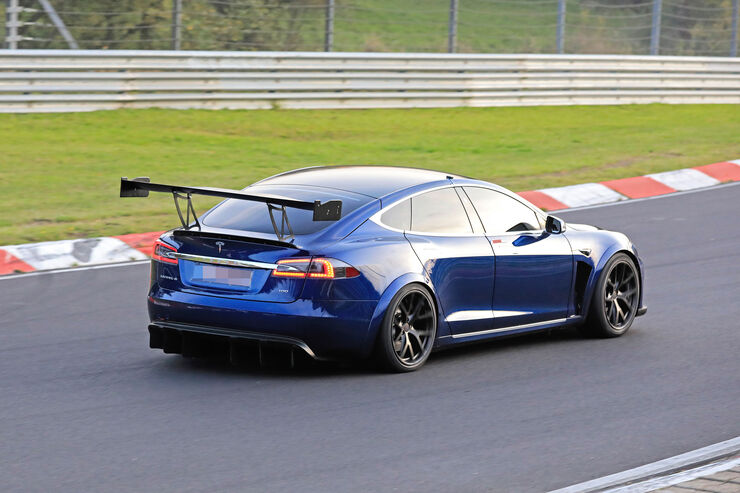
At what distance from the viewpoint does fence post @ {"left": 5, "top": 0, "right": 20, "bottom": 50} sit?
19719 millimetres

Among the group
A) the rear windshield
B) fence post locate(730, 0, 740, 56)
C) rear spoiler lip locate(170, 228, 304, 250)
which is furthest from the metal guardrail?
rear spoiler lip locate(170, 228, 304, 250)

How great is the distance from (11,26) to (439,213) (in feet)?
43.6

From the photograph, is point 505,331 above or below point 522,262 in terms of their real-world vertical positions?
below

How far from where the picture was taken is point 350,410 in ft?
23.0

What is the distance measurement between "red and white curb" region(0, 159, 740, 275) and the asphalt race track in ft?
4.72

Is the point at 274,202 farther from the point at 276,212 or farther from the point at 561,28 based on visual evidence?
the point at 561,28

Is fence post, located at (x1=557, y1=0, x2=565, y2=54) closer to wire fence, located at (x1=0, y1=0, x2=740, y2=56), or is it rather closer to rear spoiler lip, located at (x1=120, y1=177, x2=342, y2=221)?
wire fence, located at (x1=0, y1=0, x2=740, y2=56)

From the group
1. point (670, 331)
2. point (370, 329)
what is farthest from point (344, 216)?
point (670, 331)

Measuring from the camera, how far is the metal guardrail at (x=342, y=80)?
19.8 metres

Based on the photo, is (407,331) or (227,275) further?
(407,331)

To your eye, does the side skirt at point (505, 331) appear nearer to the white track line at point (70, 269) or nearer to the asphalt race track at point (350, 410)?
the asphalt race track at point (350, 410)

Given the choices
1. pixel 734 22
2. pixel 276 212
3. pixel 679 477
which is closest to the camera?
pixel 679 477

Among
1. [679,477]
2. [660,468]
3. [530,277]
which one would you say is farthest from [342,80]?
[679,477]

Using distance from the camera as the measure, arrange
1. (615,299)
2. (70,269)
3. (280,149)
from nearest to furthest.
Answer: (615,299)
(70,269)
(280,149)
